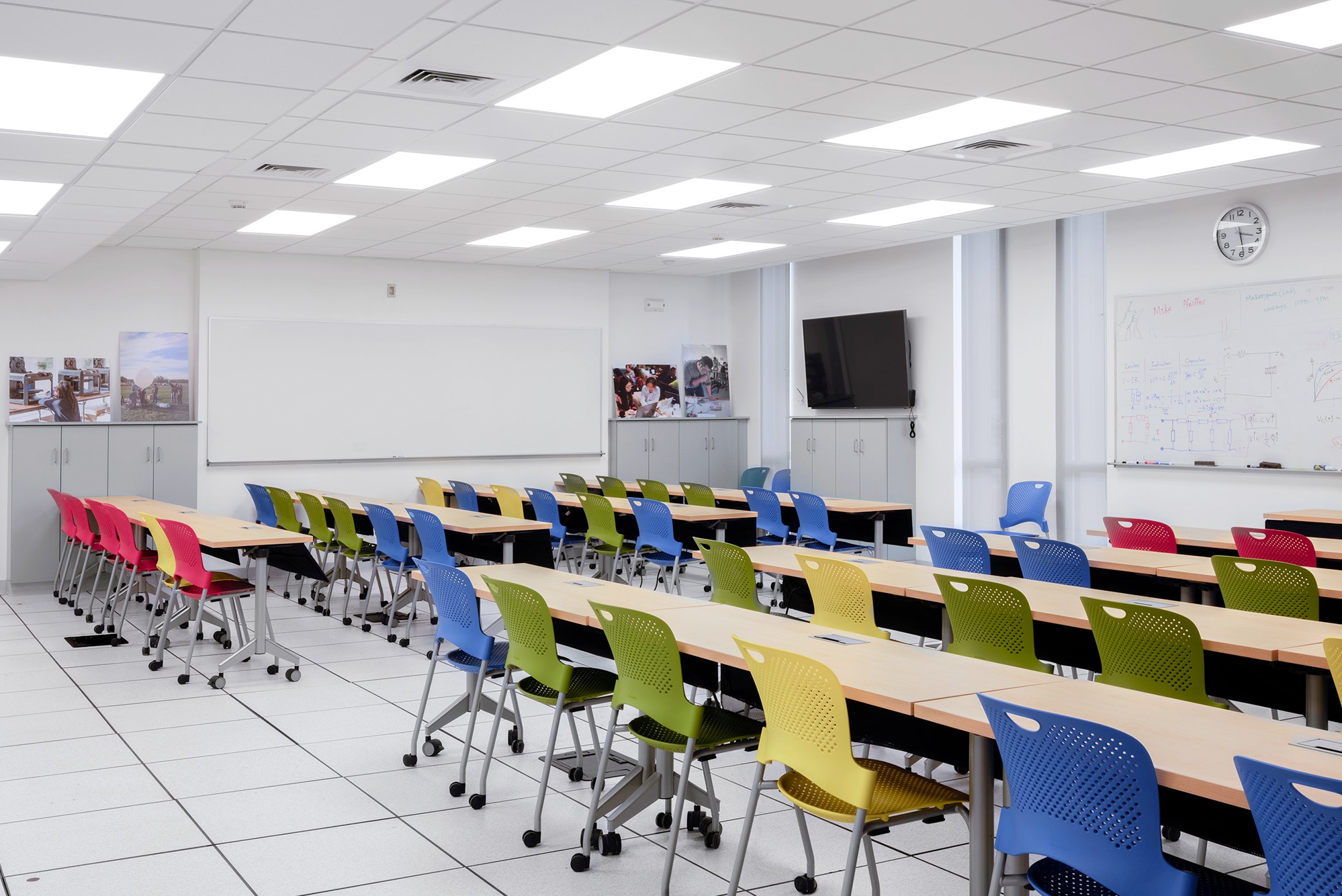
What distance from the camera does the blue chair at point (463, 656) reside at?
424 centimetres

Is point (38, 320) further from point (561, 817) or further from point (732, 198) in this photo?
point (561, 817)

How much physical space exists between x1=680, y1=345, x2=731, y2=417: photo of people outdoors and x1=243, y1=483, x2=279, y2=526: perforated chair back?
5100 millimetres

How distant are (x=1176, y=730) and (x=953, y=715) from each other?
1.60 feet

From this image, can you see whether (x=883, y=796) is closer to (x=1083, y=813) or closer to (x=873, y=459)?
(x=1083, y=813)

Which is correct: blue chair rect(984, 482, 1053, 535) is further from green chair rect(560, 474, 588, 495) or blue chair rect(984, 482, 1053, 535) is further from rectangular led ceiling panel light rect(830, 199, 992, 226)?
green chair rect(560, 474, 588, 495)

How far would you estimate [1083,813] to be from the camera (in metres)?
2.33

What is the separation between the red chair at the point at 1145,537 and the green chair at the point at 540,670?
141 inches

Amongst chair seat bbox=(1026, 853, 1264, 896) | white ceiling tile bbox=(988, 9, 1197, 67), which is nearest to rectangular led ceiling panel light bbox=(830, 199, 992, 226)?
white ceiling tile bbox=(988, 9, 1197, 67)

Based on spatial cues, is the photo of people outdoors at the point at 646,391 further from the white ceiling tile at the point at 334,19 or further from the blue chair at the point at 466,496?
the white ceiling tile at the point at 334,19

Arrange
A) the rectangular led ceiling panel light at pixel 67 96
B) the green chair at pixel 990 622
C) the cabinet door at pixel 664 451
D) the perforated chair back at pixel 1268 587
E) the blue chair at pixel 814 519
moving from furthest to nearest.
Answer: the cabinet door at pixel 664 451 → the blue chair at pixel 814 519 → the perforated chair back at pixel 1268 587 → the rectangular led ceiling panel light at pixel 67 96 → the green chair at pixel 990 622

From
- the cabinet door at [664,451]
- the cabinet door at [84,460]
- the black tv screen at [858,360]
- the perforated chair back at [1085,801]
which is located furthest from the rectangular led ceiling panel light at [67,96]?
the cabinet door at [664,451]

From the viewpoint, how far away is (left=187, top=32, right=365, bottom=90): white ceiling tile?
12.6 feet

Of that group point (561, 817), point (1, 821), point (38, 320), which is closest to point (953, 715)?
point (561, 817)

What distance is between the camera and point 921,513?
35.2ft
